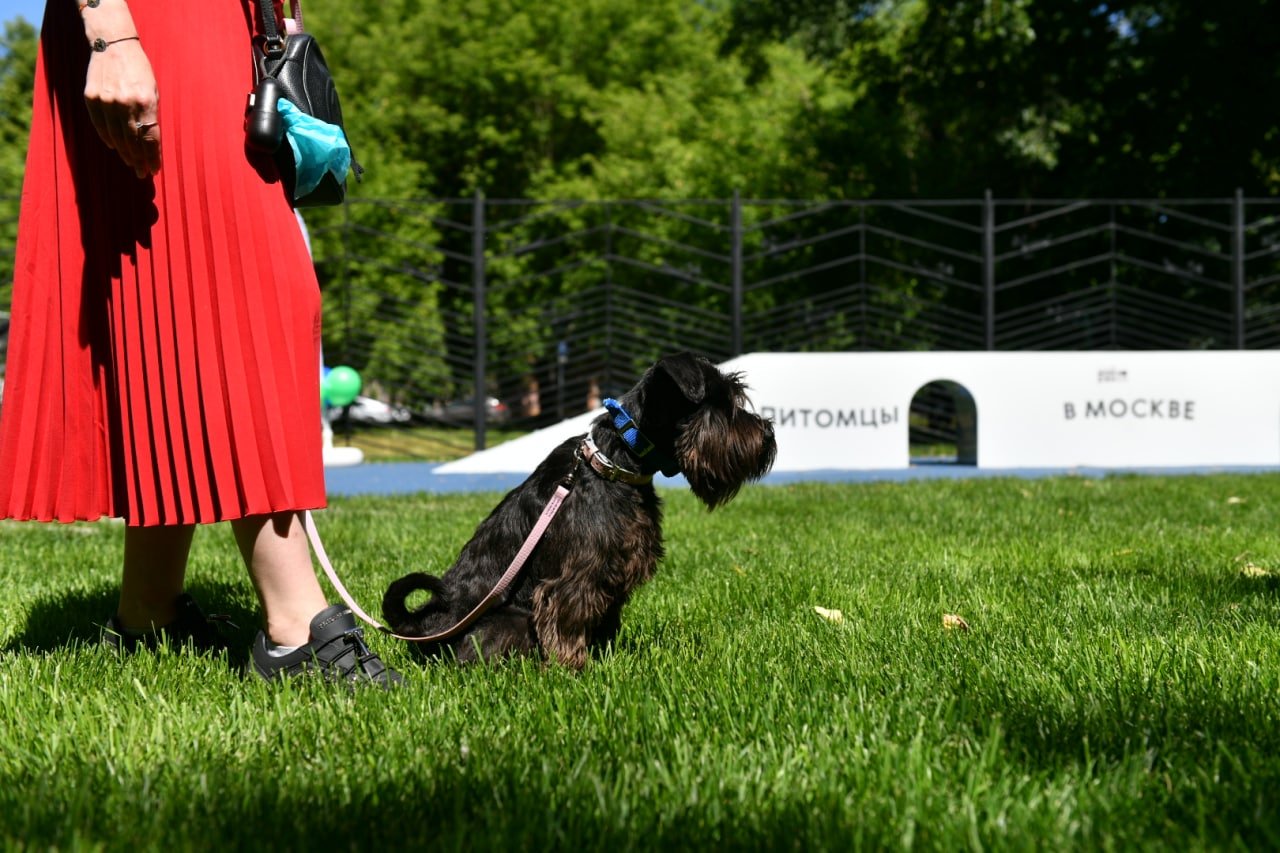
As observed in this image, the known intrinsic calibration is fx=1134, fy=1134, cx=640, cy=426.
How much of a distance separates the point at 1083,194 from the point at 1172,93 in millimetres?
2223

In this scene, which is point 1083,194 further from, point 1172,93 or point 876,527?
point 876,527

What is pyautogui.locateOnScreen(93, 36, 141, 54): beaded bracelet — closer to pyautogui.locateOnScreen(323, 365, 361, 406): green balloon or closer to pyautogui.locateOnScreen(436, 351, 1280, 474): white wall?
pyautogui.locateOnScreen(436, 351, 1280, 474): white wall

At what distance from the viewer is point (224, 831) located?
1765 millimetres

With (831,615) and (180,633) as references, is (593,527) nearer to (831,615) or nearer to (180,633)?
(831,615)

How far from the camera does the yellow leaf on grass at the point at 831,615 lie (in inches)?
138

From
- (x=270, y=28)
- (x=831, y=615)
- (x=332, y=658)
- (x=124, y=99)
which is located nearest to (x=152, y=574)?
(x=332, y=658)


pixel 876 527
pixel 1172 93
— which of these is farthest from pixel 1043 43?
pixel 876 527

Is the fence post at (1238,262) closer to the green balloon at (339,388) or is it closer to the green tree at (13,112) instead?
the green balloon at (339,388)

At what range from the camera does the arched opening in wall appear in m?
11.9

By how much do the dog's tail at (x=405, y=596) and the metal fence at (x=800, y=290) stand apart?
9.81m

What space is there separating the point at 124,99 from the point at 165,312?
0.49 m

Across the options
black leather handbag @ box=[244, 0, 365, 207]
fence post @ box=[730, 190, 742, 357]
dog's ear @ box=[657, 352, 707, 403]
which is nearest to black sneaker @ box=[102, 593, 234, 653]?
black leather handbag @ box=[244, 0, 365, 207]

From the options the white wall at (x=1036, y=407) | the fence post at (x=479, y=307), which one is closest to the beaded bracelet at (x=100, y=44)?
the white wall at (x=1036, y=407)

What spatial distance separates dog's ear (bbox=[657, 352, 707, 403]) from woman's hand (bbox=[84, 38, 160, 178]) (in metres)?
1.38
